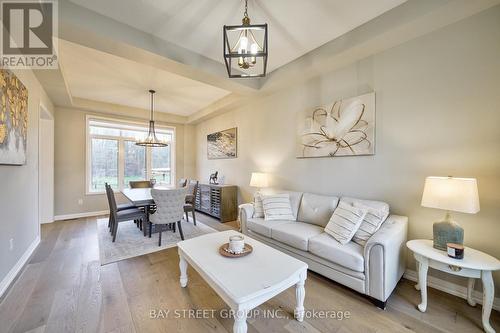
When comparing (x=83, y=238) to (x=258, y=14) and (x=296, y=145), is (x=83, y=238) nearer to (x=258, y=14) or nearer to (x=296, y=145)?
(x=296, y=145)

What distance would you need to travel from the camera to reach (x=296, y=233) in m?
2.43

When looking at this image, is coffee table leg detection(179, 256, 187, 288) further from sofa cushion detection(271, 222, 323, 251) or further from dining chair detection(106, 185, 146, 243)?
dining chair detection(106, 185, 146, 243)

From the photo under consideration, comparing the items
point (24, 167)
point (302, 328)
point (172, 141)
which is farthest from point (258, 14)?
point (172, 141)

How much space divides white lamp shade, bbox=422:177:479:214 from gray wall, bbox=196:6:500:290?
427mm

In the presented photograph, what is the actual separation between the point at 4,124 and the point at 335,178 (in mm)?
3828

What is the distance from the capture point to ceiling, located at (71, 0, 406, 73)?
201cm

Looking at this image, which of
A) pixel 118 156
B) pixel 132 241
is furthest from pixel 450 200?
pixel 118 156

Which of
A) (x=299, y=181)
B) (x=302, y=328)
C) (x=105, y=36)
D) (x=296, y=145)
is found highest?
(x=105, y=36)

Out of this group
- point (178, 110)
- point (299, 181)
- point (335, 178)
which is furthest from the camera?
point (178, 110)

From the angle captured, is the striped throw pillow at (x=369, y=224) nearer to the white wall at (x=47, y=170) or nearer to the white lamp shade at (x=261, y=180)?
the white lamp shade at (x=261, y=180)

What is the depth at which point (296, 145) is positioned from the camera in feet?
11.4

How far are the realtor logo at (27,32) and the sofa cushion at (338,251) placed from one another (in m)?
3.46

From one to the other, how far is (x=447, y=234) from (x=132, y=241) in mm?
4030

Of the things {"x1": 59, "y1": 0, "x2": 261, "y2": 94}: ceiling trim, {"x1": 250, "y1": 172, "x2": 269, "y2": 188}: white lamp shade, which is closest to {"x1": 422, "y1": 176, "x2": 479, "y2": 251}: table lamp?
{"x1": 250, "y1": 172, "x2": 269, "y2": 188}: white lamp shade
